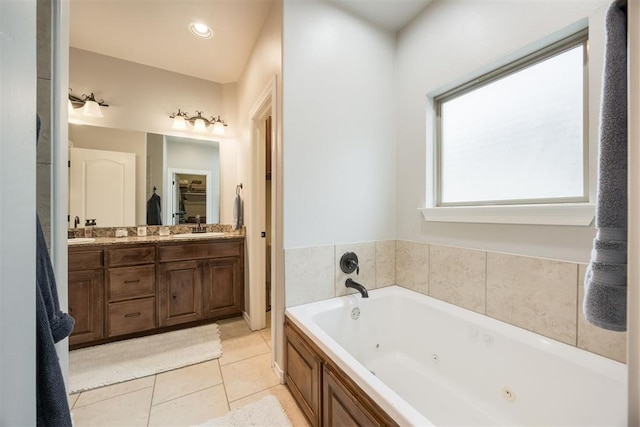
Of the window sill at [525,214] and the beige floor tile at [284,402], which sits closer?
the window sill at [525,214]

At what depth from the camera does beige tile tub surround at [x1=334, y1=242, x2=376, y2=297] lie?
180 centimetres

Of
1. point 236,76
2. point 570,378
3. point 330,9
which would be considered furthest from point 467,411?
point 236,76

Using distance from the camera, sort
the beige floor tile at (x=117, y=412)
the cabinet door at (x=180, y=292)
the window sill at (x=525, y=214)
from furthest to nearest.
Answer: the cabinet door at (x=180, y=292) → the beige floor tile at (x=117, y=412) → the window sill at (x=525, y=214)

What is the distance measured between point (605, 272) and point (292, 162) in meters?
1.48

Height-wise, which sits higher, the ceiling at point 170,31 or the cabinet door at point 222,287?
the ceiling at point 170,31

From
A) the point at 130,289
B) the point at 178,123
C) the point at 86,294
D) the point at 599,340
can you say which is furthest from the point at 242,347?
the point at 178,123

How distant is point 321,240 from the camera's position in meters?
1.76

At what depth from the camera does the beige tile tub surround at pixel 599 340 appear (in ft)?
3.30

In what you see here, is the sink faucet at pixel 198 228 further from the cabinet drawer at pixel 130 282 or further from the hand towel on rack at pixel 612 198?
the hand towel on rack at pixel 612 198

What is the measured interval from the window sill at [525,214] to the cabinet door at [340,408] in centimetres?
119

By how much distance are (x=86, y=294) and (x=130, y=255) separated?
0.41 metres

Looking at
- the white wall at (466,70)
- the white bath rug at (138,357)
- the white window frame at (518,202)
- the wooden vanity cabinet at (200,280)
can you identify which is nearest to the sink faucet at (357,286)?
the white wall at (466,70)

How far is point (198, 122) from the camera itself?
2.82 metres

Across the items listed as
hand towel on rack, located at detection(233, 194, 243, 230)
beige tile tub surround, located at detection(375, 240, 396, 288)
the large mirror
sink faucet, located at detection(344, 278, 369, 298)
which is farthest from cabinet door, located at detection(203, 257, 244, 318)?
beige tile tub surround, located at detection(375, 240, 396, 288)
